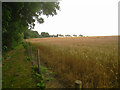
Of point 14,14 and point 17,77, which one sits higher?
point 14,14

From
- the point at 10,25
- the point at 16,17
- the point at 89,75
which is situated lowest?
the point at 89,75

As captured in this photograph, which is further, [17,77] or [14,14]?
[14,14]

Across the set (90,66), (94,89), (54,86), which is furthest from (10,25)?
(94,89)

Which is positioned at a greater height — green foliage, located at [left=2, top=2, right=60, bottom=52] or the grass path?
green foliage, located at [left=2, top=2, right=60, bottom=52]

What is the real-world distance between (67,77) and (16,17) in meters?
7.27

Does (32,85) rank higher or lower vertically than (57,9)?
lower

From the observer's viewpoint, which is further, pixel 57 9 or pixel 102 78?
pixel 57 9

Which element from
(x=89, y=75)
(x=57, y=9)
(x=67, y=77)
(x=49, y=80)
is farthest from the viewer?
(x=57, y=9)

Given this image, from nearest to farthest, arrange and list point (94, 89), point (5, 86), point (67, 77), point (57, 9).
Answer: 1. point (94, 89)
2. point (5, 86)
3. point (67, 77)
4. point (57, 9)

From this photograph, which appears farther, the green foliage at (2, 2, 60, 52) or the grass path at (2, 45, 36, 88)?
the green foliage at (2, 2, 60, 52)

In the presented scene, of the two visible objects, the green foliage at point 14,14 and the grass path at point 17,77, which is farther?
the green foliage at point 14,14

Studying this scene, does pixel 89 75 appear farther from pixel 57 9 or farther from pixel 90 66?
pixel 57 9

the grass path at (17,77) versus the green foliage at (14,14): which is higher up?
the green foliage at (14,14)

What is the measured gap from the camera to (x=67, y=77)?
9.04 feet
